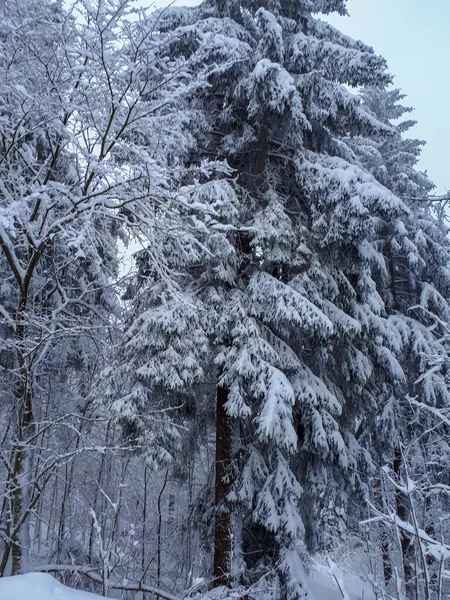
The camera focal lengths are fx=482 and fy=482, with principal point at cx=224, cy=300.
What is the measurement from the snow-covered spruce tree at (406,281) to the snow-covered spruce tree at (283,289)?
97.7 inches

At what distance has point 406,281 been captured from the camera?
44.0 ft

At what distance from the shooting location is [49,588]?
92.4 inches

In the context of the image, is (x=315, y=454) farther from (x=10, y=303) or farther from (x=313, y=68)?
(x=313, y=68)

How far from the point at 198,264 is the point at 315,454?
147 inches

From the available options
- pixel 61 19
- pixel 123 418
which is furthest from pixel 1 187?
pixel 123 418

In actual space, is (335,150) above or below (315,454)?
above

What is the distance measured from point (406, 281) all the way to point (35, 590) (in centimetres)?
1275

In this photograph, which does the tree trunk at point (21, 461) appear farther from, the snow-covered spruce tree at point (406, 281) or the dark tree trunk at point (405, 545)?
the snow-covered spruce tree at point (406, 281)

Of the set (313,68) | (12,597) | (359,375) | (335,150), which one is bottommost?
(12,597)

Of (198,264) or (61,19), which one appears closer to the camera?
(61,19)

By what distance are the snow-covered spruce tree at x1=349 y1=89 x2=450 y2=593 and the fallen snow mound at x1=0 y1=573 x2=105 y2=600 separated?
9689mm

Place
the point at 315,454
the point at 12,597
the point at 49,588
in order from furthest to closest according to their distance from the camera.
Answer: the point at 315,454
the point at 49,588
the point at 12,597

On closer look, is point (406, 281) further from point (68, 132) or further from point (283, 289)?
point (68, 132)

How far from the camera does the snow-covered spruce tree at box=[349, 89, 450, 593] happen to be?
37.4ft
